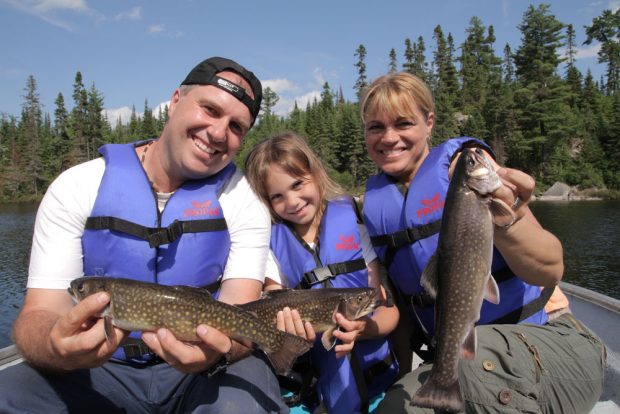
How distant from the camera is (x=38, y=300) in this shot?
3.22 meters

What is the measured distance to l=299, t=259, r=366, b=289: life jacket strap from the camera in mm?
4426

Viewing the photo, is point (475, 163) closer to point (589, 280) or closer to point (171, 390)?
point (171, 390)

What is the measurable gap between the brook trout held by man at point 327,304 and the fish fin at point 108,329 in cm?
132

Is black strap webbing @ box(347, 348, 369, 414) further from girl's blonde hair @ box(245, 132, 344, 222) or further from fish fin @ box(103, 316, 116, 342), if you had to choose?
fish fin @ box(103, 316, 116, 342)

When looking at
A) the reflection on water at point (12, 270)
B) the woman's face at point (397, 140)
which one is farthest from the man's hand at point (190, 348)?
the reflection on water at point (12, 270)

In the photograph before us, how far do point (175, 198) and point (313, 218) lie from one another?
151 centimetres

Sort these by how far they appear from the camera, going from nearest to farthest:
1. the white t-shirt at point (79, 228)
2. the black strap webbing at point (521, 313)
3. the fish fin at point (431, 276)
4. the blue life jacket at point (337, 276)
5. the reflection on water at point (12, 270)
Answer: the fish fin at point (431, 276) → the white t-shirt at point (79, 228) → the black strap webbing at point (521, 313) → the blue life jacket at point (337, 276) → the reflection on water at point (12, 270)

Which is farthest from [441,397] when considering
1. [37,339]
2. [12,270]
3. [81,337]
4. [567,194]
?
[567,194]

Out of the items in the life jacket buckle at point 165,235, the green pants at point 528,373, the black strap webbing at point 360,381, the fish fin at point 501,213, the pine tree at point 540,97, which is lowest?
the black strap webbing at point 360,381

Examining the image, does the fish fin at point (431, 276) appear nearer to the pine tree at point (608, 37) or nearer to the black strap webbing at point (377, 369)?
the black strap webbing at point (377, 369)

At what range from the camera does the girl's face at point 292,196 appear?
174 inches

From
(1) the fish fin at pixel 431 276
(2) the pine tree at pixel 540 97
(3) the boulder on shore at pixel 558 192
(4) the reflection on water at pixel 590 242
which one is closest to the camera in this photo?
(1) the fish fin at pixel 431 276

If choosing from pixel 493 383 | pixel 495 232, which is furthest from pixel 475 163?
pixel 493 383

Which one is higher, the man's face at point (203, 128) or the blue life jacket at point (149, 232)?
the man's face at point (203, 128)
